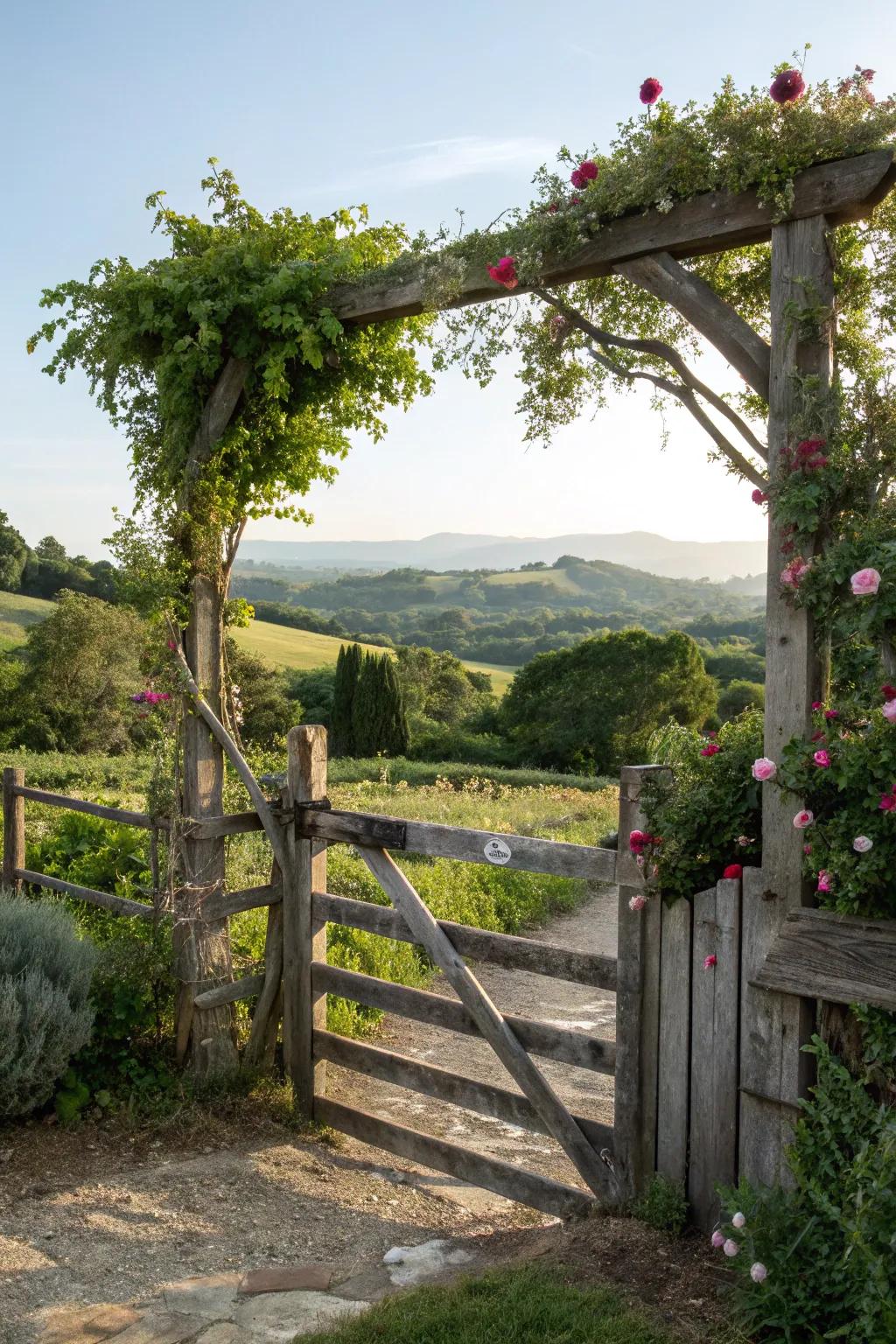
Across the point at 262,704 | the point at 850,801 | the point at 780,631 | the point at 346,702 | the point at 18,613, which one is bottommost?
the point at 262,704

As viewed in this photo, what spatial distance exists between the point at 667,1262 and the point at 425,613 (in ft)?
282

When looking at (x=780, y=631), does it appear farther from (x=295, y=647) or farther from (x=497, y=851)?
(x=295, y=647)

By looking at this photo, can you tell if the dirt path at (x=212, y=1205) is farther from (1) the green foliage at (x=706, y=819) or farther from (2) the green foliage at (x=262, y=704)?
(2) the green foliage at (x=262, y=704)

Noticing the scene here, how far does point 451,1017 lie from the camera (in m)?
4.38

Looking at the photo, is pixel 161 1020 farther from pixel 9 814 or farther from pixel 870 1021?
pixel 870 1021

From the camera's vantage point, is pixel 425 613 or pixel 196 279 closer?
pixel 196 279

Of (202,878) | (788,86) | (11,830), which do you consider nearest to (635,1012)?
(202,878)

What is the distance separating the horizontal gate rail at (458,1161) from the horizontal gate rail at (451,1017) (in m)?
0.47

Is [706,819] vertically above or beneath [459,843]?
above

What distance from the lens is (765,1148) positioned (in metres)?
3.32

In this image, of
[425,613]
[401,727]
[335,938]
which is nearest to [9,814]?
[335,938]

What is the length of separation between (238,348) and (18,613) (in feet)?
155

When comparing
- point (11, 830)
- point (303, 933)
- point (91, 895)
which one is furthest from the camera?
point (11, 830)

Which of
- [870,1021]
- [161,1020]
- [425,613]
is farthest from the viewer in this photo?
[425,613]
